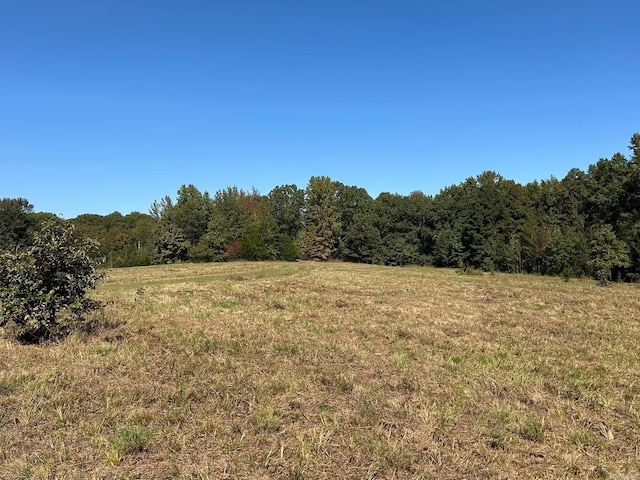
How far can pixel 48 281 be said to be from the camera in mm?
8992

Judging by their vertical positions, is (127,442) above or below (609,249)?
below

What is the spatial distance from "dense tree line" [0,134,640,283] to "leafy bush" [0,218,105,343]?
49947 millimetres

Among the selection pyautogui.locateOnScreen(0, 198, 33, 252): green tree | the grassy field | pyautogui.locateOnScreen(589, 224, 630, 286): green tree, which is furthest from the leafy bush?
pyautogui.locateOnScreen(0, 198, 33, 252): green tree

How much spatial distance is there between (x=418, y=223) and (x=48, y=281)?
224ft

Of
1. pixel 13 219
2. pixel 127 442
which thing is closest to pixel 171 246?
pixel 13 219


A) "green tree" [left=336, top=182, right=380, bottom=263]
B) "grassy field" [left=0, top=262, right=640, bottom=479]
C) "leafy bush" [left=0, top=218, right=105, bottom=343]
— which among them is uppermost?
"green tree" [left=336, top=182, right=380, bottom=263]

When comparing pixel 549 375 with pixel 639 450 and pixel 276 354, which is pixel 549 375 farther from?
pixel 276 354

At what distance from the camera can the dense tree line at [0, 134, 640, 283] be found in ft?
166

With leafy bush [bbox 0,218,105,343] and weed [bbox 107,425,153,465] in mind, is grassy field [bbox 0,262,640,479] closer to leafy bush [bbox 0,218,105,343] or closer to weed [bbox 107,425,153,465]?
weed [bbox 107,425,153,465]

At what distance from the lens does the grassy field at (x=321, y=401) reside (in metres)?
4.45

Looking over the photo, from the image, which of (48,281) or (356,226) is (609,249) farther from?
(48,281)

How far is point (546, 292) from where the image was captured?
21344 millimetres

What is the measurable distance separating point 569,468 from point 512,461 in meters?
0.59

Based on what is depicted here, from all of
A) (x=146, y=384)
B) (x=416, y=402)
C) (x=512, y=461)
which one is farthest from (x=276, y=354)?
(x=512, y=461)
